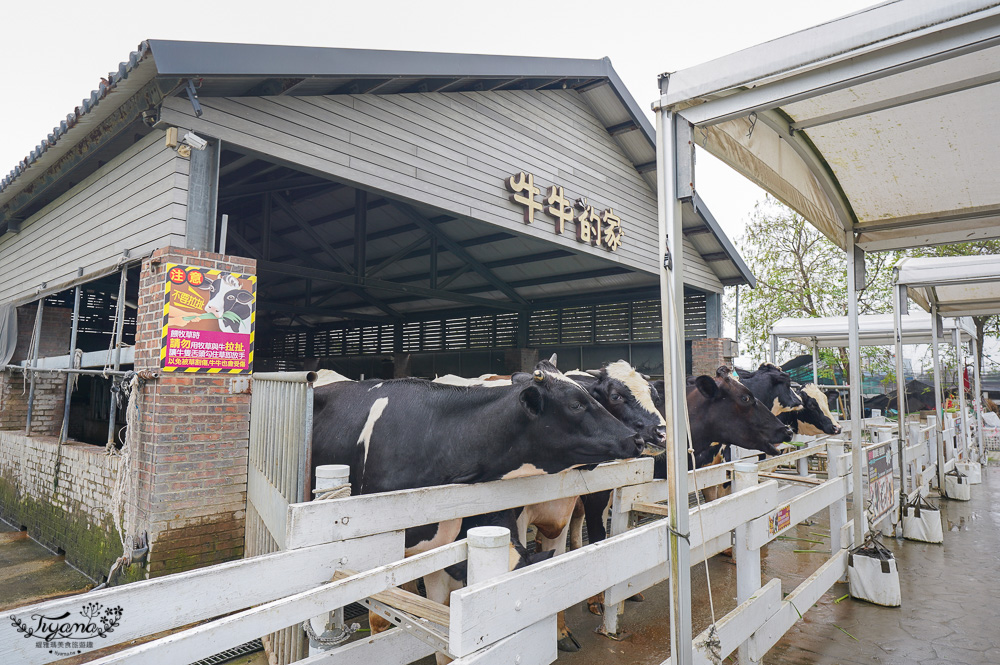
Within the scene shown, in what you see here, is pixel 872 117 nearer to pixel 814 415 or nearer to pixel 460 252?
pixel 814 415

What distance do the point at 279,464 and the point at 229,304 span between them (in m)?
1.78

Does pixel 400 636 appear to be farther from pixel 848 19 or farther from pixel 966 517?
pixel 966 517

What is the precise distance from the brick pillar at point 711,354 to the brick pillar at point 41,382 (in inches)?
418

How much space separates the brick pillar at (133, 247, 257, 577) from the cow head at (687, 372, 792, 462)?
4.21 metres

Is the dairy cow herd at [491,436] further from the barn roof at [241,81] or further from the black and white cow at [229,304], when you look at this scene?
the barn roof at [241,81]

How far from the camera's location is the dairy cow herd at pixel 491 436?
338cm

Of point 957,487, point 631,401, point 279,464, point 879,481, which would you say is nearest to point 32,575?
point 279,464

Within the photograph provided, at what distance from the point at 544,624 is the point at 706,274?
10.9 m

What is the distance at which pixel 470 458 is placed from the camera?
3418 mm

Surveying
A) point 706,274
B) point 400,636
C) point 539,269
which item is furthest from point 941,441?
point 400,636

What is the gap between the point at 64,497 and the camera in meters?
6.36

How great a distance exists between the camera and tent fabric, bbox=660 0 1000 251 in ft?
6.59

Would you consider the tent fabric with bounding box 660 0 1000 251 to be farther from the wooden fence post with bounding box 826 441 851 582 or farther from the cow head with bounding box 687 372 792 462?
the wooden fence post with bounding box 826 441 851 582

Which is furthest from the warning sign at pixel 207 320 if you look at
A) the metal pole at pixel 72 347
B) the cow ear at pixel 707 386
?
the cow ear at pixel 707 386
